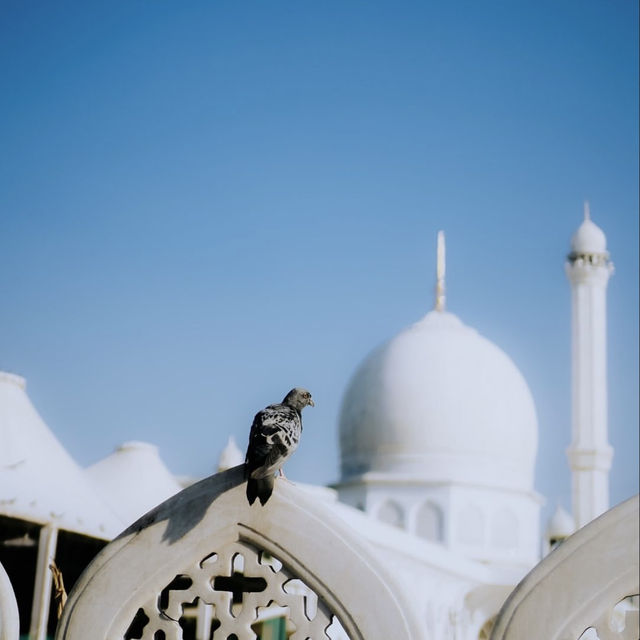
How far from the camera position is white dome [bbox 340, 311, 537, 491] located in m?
29.2

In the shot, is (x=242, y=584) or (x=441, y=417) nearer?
(x=242, y=584)

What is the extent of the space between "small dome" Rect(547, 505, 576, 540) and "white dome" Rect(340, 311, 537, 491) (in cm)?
573

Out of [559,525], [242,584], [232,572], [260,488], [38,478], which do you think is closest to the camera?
[260,488]

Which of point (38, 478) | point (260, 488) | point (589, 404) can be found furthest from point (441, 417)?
point (260, 488)

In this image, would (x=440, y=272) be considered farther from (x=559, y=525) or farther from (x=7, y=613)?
(x=7, y=613)

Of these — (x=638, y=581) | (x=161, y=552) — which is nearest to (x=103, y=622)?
(x=161, y=552)

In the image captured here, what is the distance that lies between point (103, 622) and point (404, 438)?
2379cm

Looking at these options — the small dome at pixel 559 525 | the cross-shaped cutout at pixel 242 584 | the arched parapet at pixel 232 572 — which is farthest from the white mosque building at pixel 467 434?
the arched parapet at pixel 232 572

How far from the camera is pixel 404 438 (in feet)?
96.7

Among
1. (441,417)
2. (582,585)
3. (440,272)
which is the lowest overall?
(582,585)

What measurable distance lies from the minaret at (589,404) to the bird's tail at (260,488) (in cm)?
2487

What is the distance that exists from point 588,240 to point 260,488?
87.1 feet

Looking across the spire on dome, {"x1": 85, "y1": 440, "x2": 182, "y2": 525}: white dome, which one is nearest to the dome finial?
the spire on dome

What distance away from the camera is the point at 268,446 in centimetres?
548
